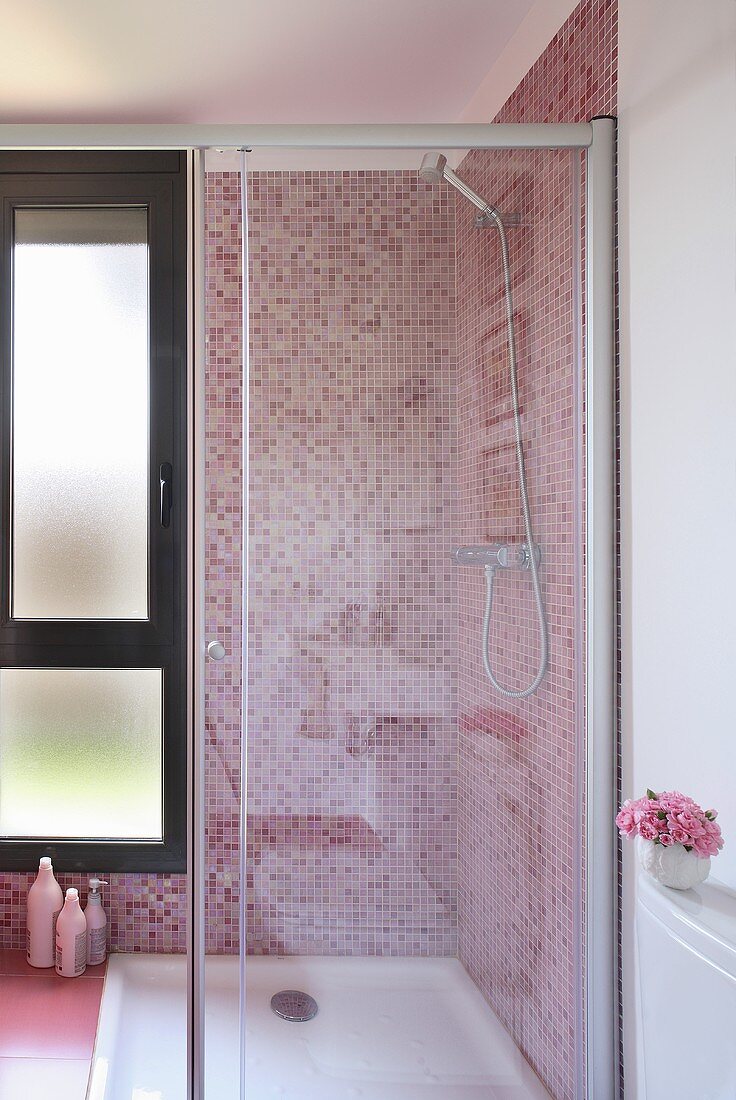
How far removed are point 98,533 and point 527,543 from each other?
1.23 meters

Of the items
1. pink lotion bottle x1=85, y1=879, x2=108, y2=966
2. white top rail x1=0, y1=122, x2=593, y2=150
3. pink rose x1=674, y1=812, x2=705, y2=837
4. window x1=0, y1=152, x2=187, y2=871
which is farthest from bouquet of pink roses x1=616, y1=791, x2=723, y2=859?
pink lotion bottle x1=85, y1=879, x2=108, y2=966

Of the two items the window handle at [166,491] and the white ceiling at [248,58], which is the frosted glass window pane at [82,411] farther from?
the white ceiling at [248,58]

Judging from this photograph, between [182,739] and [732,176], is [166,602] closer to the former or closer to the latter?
[182,739]

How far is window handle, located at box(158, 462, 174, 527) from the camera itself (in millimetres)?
2105

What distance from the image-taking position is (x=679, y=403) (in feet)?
4.01

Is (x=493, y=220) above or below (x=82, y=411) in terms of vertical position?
above

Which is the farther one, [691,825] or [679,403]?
[679,403]

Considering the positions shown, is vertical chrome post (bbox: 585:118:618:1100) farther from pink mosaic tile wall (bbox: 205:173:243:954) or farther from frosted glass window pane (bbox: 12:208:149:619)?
frosted glass window pane (bbox: 12:208:149:619)

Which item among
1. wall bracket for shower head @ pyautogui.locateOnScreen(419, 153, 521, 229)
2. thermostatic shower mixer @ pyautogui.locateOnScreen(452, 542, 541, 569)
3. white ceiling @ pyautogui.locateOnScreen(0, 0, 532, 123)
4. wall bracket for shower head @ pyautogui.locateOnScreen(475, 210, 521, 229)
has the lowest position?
thermostatic shower mixer @ pyautogui.locateOnScreen(452, 542, 541, 569)

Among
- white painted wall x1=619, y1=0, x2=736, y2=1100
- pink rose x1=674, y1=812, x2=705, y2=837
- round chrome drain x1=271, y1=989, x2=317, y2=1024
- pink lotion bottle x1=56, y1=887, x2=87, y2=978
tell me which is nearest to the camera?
pink rose x1=674, y1=812, x2=705, y2=837

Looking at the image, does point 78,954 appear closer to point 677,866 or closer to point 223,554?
point 223,554

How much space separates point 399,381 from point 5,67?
136cm

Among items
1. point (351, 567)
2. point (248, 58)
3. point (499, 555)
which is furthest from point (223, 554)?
point (248, 58)

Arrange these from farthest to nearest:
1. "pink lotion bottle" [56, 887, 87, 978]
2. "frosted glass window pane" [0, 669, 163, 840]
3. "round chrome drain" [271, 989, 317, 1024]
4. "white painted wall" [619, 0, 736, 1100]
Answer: "frosted glass window pane" [0, 669, 163, 840], "pink lotion bottle" [56, 887, 87, 978], "round chrome drain" [271, 989, 317, 1024], "white painted wall" [619, 0, 736, 1100]
